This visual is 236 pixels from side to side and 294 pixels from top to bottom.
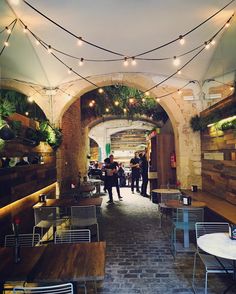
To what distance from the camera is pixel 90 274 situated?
2.10m

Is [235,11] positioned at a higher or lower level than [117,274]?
higher

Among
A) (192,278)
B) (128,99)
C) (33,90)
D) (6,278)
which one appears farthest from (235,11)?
(128,99)

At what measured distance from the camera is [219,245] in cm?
256

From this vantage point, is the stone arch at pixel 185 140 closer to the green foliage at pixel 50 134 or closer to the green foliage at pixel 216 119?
the green foliage at pixel 216 119

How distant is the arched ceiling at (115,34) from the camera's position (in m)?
3.83

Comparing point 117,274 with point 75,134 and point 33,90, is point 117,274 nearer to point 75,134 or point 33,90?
point 33,90

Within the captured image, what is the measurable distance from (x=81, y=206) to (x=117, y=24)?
316cm

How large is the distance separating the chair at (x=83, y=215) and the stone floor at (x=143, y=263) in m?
0.56

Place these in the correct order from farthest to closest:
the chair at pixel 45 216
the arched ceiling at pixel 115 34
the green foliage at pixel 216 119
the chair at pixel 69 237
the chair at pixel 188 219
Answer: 1. the chair at pixel 45 216
2. the green foliage at pixel 216 119
3. the chair at pixel 188 219
4. the arched ceiling at pixel 115 34
5. the chair at pixel 69 237

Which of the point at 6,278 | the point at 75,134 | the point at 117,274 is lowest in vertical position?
the point at 117,274

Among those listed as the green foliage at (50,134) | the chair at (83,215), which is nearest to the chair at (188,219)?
the chair at (83,215)

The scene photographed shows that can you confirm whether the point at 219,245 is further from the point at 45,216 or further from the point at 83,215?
the point at 45,216

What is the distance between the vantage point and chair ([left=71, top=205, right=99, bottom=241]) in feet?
14.9

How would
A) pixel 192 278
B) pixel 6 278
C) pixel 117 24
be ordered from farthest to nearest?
pixel 117 24 < pixel 192 278 < pixel 6 278
